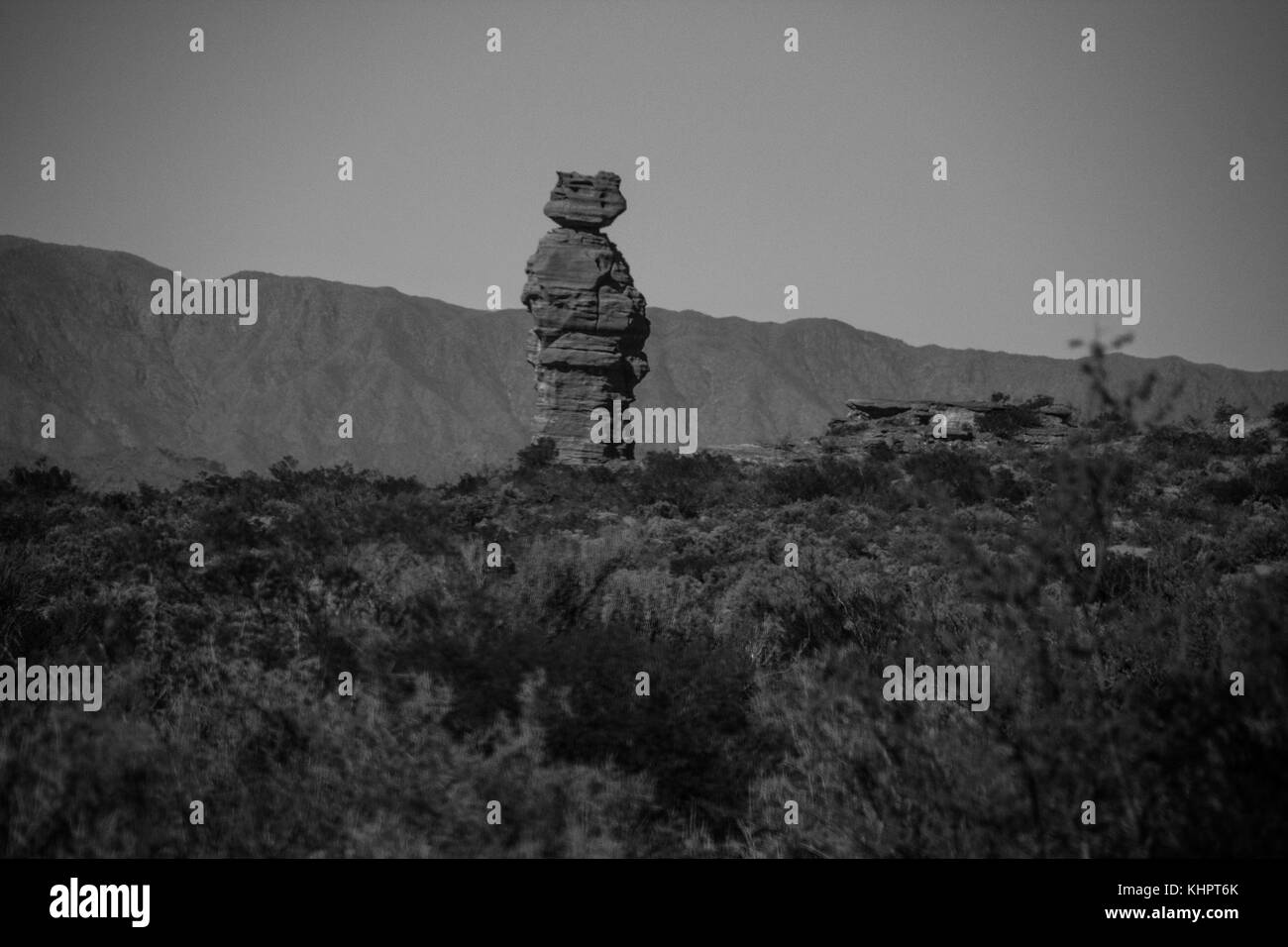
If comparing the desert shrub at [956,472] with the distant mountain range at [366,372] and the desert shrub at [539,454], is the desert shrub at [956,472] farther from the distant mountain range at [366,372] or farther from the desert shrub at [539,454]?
the distant mountain range at [366,372]

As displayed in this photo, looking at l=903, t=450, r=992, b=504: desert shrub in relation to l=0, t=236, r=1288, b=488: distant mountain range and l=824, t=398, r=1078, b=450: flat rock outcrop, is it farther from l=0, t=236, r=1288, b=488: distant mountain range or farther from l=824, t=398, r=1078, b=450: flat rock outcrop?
l=0, t=236, r=1288, b=488: distant mountain range

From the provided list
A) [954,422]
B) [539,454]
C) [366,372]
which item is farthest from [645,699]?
[366,372]

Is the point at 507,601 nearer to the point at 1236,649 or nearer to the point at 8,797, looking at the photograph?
the point at 8,797

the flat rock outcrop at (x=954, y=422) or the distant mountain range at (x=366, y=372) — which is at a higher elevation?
the distant mountain range at (x=366, y=372)

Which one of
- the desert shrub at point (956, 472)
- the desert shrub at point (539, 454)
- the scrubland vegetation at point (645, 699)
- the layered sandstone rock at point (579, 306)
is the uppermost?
the layered sandstone rock at point (579, 306)

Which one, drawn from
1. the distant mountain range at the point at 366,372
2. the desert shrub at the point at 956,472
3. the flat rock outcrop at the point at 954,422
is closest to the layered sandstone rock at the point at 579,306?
the flat rock outcrop at the point at 954,422

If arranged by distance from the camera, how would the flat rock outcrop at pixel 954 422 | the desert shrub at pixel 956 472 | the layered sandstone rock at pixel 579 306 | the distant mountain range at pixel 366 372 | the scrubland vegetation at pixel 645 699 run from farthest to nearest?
the distant mountain range at pixel 366 372, the layered sandstone rock at pixel 579 306, the flat rock outcrop at pixel 954 422, the desert shrub at pixel 956 472, the scrubland vegetation at pixel 645 699

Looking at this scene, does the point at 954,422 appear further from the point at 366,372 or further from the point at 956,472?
the point at 366,372
